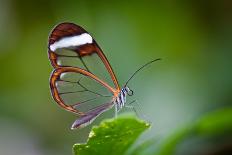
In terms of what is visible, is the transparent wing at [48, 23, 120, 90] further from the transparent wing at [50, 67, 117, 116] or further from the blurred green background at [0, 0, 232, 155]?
the blurred green background at [0, 0, 232, 155]

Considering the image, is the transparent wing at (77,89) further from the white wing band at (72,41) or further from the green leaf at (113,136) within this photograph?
the green leaf at (113,136)

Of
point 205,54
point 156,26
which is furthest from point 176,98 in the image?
point 156,26

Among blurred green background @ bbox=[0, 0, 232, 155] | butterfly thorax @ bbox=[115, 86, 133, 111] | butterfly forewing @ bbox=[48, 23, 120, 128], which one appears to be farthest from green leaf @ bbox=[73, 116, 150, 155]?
blurred green background @ bbox=[0, 0, 232, 155]

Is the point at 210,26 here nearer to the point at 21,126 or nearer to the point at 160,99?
the point at 160,99

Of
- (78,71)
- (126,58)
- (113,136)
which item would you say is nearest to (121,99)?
(78,71)

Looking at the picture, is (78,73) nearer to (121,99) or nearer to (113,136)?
(121,99)
